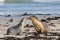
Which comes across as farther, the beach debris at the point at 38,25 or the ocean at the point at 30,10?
the ocean at the point at 30,10

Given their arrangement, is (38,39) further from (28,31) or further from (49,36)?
(28,31)

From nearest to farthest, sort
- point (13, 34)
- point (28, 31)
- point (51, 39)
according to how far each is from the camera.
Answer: point (51, 39)
point (13, 34)
point (28, 31)

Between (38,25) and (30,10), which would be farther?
(30,10)

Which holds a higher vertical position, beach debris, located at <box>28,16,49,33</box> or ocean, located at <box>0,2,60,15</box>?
beach debris, located at <box>28,16,49,33</box>

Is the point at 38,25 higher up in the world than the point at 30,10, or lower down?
higher up

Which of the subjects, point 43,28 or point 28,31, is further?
point 28,31

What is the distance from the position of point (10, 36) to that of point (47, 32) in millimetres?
1637

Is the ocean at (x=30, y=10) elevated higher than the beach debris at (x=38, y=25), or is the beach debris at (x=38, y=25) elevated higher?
the beach debris at (x=38, y=25)

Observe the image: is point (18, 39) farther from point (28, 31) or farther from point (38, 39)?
point (28, 31)

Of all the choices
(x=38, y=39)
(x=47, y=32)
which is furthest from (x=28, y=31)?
(x=38, y=39)

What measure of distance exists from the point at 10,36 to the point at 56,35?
1783mm

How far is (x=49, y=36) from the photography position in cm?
1189

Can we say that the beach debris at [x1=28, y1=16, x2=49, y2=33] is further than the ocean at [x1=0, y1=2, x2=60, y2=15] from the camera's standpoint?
No

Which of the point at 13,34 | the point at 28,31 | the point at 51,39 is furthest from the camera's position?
the point at 28,31
